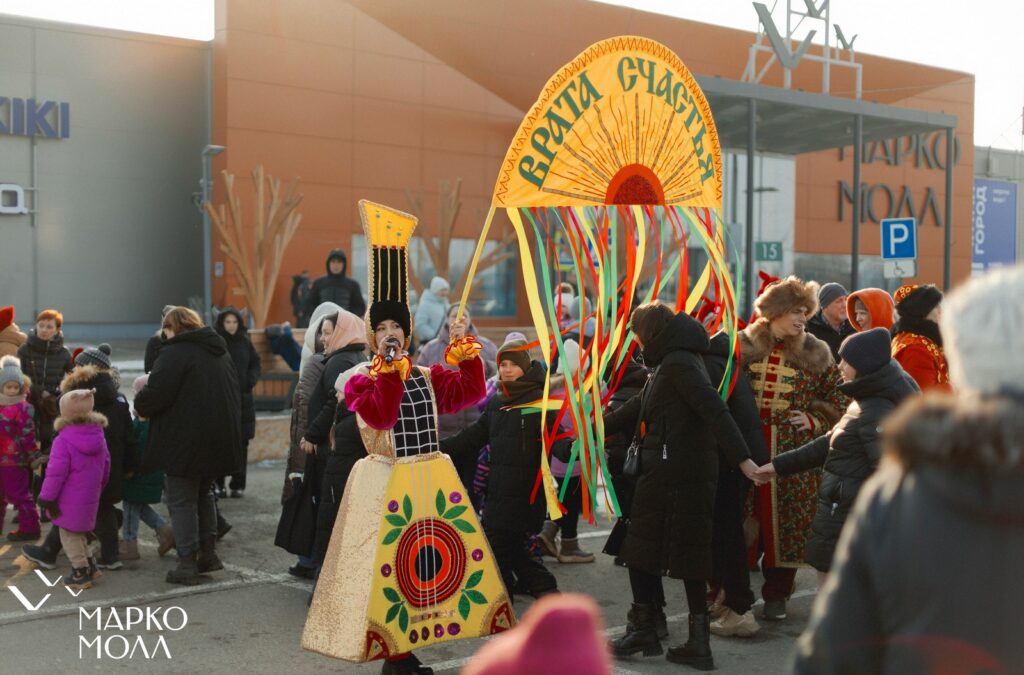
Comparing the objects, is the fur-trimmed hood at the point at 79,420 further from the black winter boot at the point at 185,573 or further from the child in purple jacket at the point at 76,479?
the black winter boot at the point at 185,573

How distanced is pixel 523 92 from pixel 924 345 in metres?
23.3

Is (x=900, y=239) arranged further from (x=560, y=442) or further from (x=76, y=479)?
(x=76, y=479)

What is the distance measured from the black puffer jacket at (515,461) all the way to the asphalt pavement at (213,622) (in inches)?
20.6

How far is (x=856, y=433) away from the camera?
4.77m

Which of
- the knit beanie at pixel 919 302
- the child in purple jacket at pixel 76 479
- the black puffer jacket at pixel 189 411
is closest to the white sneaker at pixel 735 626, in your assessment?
the knit beanie at pixel 919 302

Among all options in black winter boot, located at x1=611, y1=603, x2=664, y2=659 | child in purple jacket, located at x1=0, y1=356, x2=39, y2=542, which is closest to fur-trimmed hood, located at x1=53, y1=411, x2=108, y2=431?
child in purple jacket, located at x1=0, y1=356, x2=39, y2=542

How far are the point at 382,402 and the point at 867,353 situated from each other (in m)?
2.02

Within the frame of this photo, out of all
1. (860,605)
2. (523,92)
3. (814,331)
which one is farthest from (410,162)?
(860,605)

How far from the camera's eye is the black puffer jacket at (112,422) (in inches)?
278

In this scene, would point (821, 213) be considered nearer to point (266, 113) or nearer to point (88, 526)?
point (266, 113)

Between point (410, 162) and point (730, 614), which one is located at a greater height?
point (410, 162)

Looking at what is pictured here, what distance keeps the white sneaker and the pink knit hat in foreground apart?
440cm

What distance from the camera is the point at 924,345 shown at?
6.51 m

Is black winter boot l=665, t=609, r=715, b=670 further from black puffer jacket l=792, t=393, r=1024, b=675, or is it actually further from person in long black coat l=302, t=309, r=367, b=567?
black puffer jacket l=792, t=393, r=1024, b=675
